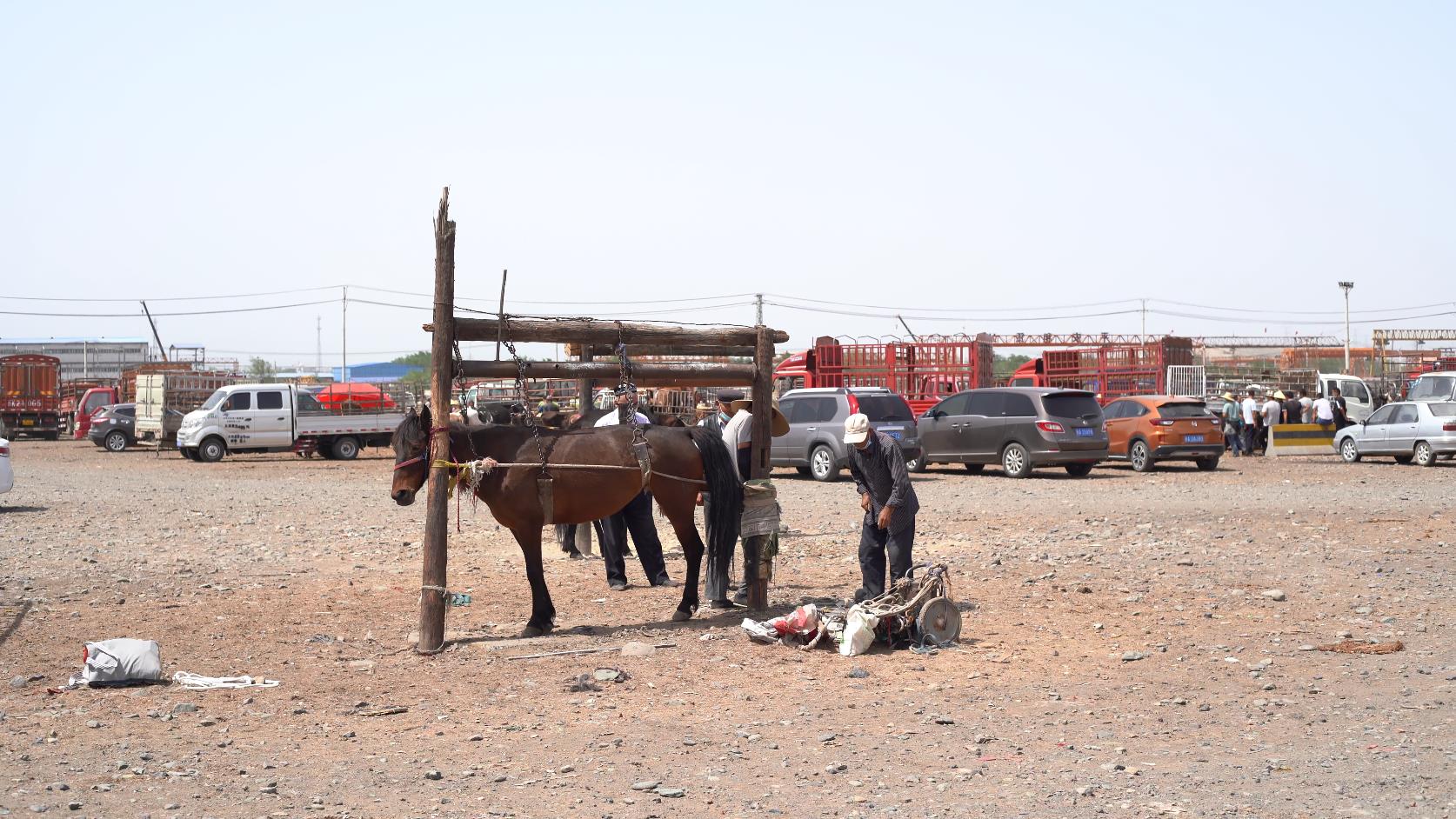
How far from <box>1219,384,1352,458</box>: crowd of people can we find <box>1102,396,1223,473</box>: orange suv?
13.7ft

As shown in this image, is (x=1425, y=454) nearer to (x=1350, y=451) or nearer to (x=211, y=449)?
(x=1350, y=451)

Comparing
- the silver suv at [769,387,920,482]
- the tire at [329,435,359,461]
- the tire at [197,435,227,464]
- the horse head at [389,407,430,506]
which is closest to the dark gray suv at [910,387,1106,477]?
the silver suv at [769,387,920,482]

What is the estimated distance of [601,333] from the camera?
10.7 m

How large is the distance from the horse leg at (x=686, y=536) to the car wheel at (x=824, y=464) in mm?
14609

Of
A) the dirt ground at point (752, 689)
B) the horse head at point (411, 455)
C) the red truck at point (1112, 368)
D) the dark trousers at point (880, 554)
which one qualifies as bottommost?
the dirt ground at point (752, 689)

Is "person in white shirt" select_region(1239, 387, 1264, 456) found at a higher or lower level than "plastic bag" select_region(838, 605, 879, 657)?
higher

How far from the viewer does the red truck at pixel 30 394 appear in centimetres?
4966

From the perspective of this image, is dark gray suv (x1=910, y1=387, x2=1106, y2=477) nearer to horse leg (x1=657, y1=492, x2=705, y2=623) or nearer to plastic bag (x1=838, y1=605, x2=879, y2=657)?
horse leg (x1=657, y1=492, x2=705, y2=623)

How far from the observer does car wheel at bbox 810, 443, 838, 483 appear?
84.1 feet

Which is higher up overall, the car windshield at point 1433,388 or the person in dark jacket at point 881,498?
the car windshield at point 1433,388

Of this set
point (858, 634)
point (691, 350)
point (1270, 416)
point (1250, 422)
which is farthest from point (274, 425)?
point (858, 634)

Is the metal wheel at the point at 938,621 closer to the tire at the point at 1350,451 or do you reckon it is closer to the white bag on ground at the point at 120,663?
the white bag on ground at the point at 120,663

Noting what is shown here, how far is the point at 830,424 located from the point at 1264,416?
13.5 meters

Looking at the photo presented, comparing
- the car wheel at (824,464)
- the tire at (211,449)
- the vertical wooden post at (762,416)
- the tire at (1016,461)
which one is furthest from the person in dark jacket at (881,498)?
the tire at (211,449)
